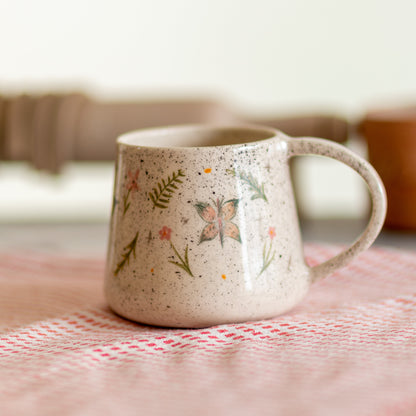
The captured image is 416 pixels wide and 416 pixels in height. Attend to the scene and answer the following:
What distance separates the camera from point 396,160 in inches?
31.4

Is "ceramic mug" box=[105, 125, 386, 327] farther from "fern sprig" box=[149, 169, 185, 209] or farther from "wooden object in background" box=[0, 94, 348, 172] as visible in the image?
"wooden object in background" box=[0, 94, 348, 172]

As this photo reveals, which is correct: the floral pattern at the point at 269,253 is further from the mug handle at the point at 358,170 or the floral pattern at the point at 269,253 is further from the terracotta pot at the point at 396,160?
the terracotta pot at the point at 396,160

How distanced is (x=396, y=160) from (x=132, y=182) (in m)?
0.52

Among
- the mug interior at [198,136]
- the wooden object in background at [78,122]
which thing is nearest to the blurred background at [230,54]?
the wooden object in background at [78,122]

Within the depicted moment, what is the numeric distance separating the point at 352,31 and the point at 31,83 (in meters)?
0.79

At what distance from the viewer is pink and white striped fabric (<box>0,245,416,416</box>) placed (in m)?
0.27

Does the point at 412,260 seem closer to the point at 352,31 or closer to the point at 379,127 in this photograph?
the point at 379,127

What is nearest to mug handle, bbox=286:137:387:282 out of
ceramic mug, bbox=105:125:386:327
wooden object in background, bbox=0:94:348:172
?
ceramic mug, bbox=105:125:386:327

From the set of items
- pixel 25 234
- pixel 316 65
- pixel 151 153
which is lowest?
pixel 25 234

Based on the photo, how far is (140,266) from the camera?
363 mm

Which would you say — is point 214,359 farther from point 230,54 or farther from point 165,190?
point 230,54

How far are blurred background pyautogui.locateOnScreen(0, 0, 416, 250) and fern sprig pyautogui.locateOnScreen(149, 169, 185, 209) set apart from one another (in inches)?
44.3

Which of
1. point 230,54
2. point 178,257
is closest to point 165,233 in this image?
point 178,257

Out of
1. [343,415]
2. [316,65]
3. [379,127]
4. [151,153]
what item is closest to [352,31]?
[316,65]
